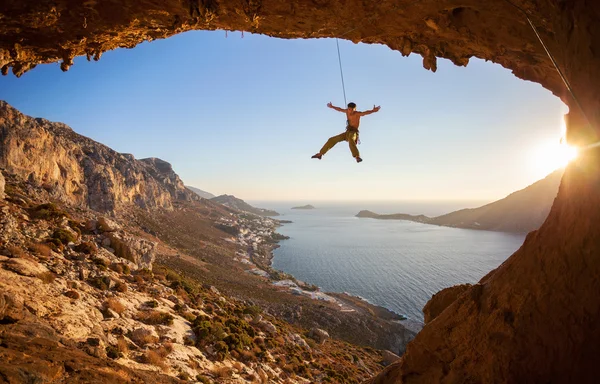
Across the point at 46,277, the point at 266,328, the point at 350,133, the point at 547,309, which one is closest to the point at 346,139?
the point at 350,133

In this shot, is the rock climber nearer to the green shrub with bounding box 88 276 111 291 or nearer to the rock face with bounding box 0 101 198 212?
the green shrub with bounding box 88 276 111 291

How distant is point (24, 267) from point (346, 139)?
1268 centimetres

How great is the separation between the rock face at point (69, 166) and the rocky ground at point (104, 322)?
3092 centimetres

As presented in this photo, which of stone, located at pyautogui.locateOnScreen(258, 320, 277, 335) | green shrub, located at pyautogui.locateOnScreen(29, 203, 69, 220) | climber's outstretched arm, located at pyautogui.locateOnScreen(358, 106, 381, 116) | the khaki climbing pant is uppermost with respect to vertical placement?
climber's outstretched arm, located at pyautogui.locateOnScreen(358, 106, 381, 116)

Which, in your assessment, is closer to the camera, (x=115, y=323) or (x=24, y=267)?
(x=24, y=267)

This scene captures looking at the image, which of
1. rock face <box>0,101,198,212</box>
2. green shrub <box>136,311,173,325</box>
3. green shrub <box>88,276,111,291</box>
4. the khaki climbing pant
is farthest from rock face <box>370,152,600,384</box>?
rock face <box>0,101,198,212</box>

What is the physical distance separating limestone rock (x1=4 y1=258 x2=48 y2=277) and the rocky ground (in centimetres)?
3

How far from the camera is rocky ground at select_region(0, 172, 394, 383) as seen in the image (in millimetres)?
6254

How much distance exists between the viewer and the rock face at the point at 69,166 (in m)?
38.9

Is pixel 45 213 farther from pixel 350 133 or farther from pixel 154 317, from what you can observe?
pixel 350 133

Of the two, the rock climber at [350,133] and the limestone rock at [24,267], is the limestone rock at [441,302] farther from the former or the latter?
the limestone rock at [24,267]

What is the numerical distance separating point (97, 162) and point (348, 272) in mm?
72547

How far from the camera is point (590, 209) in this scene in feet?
14.0

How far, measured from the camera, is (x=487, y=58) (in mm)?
8070
